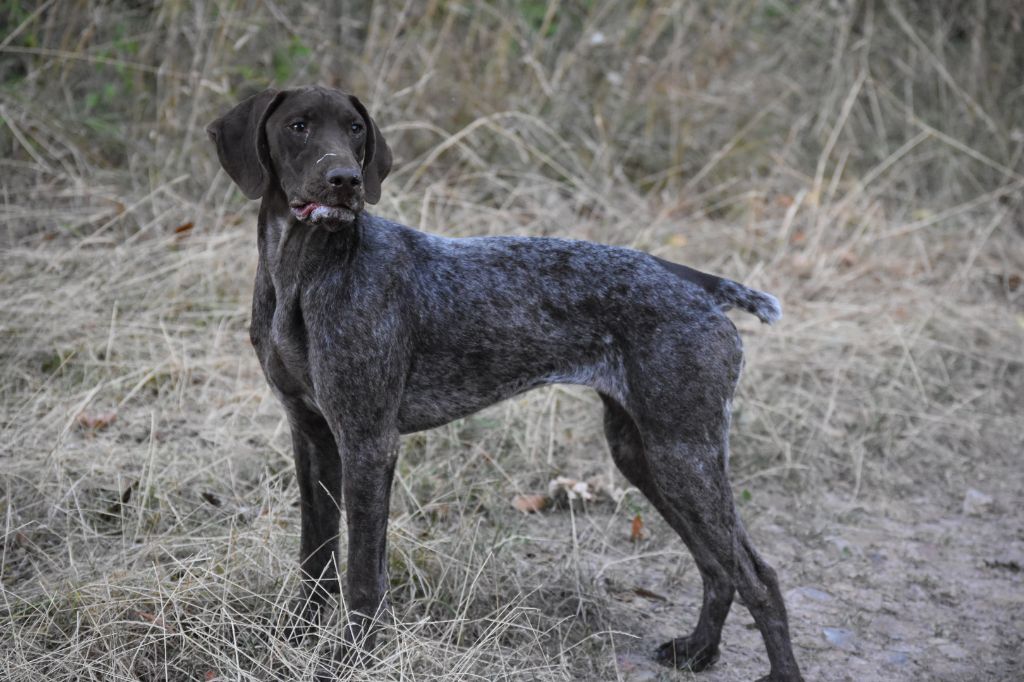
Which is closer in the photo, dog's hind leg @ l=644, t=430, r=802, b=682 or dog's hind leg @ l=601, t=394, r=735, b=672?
dog's hind leg @ l=644, t=430, r=802, b=682

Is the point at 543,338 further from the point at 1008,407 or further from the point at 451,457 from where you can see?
the point at 1008,407

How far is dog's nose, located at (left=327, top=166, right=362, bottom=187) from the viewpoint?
131 inches

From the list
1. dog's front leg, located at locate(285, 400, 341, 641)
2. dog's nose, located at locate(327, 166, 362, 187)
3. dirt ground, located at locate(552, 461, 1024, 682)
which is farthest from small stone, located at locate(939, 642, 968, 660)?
dog's nose, located at locate(327, 166, 362, 187)

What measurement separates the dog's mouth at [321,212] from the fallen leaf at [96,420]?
2.38 m

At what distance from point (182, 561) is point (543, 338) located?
1529mm

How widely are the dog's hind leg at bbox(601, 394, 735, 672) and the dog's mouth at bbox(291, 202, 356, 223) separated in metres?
1.26

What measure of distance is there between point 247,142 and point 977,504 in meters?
4.27

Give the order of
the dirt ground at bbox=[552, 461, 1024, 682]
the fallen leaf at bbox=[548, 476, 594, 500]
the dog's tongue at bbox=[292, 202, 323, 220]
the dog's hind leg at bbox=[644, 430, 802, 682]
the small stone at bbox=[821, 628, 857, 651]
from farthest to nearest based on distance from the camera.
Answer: the fallen leaf at bbox=[548, 476, 594, 500], the small stone at bbox=[821, 628, 857, 651], the dirt ground at bbox=[552, 461, 1024, 682], the dog's hind leg at bbox=[644, 430, 802, 682], the dog's tongue at bbox=[292, 202, 323, 220]

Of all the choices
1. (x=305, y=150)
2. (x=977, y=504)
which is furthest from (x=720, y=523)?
(x=977, y=504)

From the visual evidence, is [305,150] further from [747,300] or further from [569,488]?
[569,488]

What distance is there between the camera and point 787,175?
8.94 m

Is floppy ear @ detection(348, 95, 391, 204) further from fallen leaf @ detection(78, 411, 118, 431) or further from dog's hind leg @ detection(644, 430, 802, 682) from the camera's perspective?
fallen leaf @ detection(78, 411, 118, 431)

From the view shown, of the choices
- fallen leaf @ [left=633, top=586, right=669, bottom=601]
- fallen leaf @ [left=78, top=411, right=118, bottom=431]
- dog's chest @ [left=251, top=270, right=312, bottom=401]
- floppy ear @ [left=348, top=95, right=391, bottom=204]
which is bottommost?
fallen leaf @ [left=78, top=411, right=118, bottom=431]

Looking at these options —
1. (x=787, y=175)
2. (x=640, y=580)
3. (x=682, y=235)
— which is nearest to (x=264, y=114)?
(x=640, y=580)
